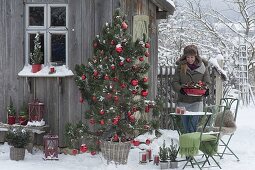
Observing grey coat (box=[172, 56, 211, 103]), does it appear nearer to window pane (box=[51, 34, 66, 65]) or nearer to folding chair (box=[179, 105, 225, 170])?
folding chair (box=[179, 105, 225, 170])

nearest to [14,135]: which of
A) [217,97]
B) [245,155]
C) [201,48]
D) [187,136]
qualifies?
[187,136]

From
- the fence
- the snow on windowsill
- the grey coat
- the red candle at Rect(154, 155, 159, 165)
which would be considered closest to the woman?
the grey coat

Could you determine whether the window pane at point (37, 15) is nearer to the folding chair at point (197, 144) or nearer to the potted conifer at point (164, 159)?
the potted conifer at point (164, 159)

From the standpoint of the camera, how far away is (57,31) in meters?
8.38

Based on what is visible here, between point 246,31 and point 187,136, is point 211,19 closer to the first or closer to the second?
point 246,31

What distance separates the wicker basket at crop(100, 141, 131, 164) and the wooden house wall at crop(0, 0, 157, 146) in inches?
45.4

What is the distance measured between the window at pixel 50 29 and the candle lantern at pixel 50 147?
1.28 m

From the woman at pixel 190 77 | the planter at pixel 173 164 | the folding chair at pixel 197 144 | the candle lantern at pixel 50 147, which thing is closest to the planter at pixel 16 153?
the candle lantern at pixel 50 147

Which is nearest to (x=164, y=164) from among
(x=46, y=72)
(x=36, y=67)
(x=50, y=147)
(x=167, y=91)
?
(x=50, y=147)

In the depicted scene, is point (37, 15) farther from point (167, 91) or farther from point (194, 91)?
point (167, 91)

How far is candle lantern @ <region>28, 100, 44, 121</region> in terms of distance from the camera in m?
8.25

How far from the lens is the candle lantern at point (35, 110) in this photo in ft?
27.1

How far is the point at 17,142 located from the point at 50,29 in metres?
2.06

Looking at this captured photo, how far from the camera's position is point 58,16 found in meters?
8.42
